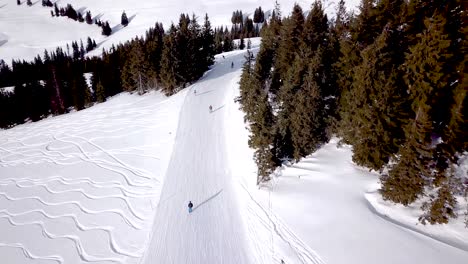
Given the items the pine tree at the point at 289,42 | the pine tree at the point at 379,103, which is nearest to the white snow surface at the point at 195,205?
the pine tree at the point at 379,103

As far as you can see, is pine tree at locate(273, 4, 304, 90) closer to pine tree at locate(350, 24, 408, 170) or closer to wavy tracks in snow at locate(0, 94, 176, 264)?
pine tree at locate(350, 24, 408, 170)

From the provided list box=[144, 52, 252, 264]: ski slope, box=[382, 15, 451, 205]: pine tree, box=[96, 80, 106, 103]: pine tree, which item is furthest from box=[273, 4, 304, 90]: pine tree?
box=[96, 80, 106, 103]: pine tree

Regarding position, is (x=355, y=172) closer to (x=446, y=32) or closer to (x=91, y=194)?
(x=446, y=32)

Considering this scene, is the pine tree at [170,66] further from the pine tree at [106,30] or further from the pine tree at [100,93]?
the pine tree at [106,30]

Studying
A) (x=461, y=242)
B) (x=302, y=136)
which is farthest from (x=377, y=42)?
(x=461, y=242)

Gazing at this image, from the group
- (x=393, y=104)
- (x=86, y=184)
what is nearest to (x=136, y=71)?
(x=86, y=184)

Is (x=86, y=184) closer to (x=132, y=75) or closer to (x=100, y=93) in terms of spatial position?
(x=132, y=75)
